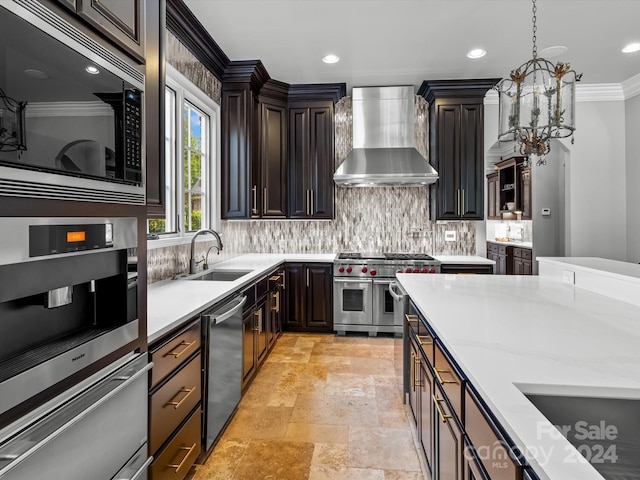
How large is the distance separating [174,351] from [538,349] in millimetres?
1427

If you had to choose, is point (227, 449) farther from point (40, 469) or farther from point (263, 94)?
point (263, 94)

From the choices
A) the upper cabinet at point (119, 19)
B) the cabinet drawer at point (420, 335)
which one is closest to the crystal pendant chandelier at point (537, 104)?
the cabinet drawer at point (420, 335)

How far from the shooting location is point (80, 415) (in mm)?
1005

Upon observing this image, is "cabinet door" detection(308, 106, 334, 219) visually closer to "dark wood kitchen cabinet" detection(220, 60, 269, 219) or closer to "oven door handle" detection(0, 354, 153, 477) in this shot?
"dark wood kitchen cabinet" detection(220, 60, 269, 219)

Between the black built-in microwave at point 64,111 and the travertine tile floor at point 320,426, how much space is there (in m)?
1.60

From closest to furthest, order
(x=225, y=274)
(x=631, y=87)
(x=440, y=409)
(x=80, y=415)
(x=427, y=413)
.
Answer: (x=80, y=415)
(x=440, y=409)
(x=427, y=413)
(x=225, y=274)
(x=631, y=87)

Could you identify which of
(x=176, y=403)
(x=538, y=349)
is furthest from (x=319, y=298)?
(x=538, y=349)

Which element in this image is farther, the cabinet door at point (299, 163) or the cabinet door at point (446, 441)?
the cabinet door at point (299, 163)

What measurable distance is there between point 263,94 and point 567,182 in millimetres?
3840

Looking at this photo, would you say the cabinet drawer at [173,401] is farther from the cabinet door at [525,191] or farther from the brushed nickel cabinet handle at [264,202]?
the cabinet door at [525,191]

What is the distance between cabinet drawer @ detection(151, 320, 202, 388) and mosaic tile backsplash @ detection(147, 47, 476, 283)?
A: 2686 millimetres

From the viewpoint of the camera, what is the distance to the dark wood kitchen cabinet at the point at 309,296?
13.8 ft

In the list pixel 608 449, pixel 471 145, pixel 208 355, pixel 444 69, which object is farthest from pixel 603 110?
pixel 208 355

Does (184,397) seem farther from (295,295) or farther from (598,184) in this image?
(598,184)
